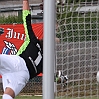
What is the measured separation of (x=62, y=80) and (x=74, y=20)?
78 cm

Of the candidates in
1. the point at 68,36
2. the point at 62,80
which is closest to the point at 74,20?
the point at 68,36

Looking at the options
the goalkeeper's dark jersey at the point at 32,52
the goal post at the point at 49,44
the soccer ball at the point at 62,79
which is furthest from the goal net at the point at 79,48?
the goal post at the point at 49,44

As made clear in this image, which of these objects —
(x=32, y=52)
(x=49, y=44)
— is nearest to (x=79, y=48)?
(x=32, y=52)

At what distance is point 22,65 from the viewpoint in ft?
20.5

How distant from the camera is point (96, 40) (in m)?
5.64

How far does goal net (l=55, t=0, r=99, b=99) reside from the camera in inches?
223

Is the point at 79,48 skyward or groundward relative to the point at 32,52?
skyward

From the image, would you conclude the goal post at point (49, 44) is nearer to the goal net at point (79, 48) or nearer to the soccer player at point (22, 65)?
the goal net at point (79, 48)

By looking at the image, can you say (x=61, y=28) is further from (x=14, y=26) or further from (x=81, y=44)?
(x=14, y=26)

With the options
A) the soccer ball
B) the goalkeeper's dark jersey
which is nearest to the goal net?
the soccer ball

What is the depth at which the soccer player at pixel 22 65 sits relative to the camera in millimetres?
6035

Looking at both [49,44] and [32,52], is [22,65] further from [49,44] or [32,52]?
[49,44]

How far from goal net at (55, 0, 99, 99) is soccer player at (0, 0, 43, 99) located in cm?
50

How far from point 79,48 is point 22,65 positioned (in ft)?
2.69
